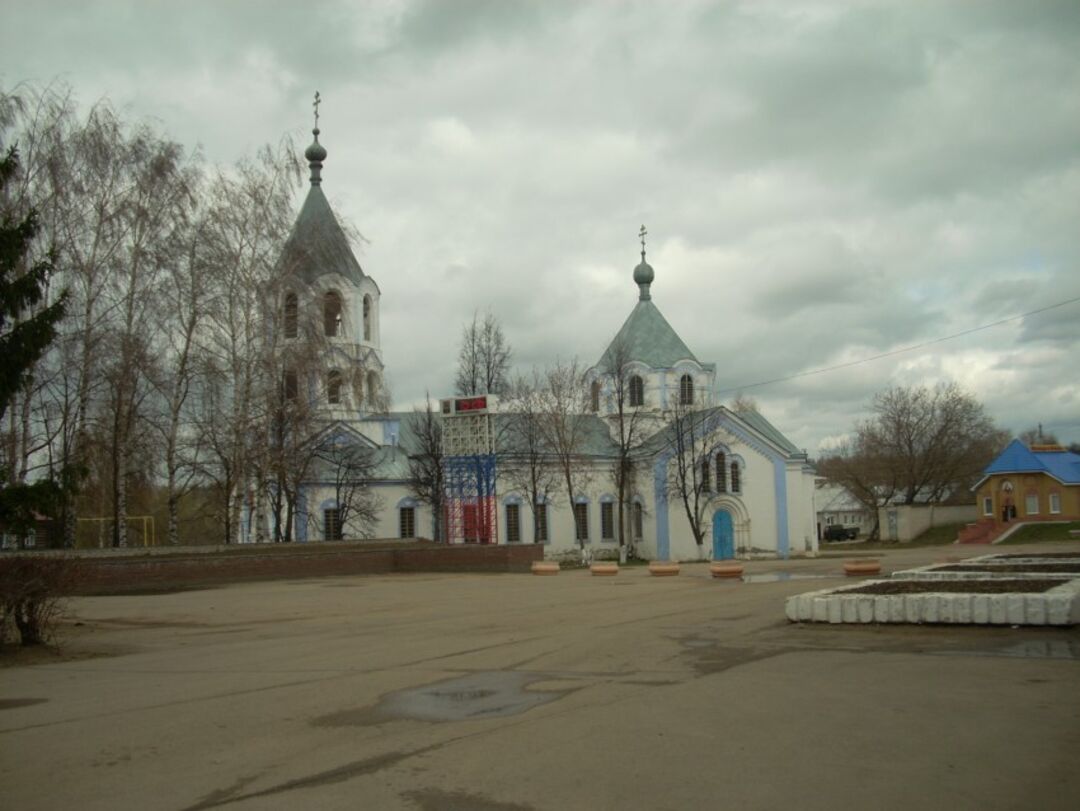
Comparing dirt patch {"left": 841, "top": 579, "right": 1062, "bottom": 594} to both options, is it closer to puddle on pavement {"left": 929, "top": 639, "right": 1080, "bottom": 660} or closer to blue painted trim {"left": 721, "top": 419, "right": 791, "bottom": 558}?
puddle on pavement {"left": 929, "top": 639, "right": 1080, "bottom": 660}

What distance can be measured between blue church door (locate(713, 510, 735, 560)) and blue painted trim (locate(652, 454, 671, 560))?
8.41ft

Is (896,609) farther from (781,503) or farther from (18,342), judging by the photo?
(781,503)

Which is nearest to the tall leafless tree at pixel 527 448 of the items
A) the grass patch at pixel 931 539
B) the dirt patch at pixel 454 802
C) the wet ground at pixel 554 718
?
the grass patch at pixel 931 539

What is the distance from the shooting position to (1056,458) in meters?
55.1

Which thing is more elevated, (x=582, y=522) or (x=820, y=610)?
(x=582, y=522)

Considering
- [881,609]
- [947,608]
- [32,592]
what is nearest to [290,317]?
[32,592]

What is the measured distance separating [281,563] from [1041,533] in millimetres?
39048

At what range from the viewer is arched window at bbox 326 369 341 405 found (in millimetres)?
32625

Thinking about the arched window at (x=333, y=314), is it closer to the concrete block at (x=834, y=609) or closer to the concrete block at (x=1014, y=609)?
the concrete block at (x=834, y=609)

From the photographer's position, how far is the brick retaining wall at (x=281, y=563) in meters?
25.0

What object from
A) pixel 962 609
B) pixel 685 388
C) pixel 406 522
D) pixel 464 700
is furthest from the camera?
pixel 685 388

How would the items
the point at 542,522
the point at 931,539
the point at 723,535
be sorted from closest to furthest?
the point at 542,522, the point at 723,535, the point at 931,539

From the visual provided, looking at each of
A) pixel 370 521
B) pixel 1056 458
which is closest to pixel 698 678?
pixel 370 521

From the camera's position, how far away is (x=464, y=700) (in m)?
9.14
